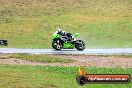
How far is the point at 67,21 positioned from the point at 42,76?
1318 inches

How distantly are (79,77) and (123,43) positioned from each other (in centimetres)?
3017

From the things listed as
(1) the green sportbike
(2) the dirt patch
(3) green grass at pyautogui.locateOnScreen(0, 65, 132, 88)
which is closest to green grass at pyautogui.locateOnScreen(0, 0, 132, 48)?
(1) the green sportbike

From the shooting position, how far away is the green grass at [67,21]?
45.5 m

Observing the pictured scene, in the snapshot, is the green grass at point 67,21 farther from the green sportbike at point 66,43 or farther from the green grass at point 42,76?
the green grass at point 42,76

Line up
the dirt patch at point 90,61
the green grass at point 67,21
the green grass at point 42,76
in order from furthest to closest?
the green grass at point 67,21, the dirt patch at point 90,61, the green grass at point 42,76

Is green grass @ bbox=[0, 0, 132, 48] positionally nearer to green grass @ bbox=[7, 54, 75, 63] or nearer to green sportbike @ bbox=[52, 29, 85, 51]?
green sportbike @ bbox=[52, 29, 85, 51]

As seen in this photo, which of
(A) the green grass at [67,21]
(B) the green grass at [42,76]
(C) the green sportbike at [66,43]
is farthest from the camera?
(A) the green grass at [67,21]

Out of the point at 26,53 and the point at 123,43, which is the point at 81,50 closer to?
the point at 26,53

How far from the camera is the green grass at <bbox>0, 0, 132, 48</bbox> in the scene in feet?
149

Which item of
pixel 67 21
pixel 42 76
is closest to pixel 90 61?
pixel 42 76

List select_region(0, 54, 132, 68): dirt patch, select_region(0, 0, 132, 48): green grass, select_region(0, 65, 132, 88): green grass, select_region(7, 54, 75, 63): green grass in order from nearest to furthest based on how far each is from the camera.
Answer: select_region(0, 65, 132, 88): green grass → select_region(0, 54, 132, 68): dirt patch → select_region(7, 54, 75, 63): green grass → select_region(0, 0, 132, 48): green grass

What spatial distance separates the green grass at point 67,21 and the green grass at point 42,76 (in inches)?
588

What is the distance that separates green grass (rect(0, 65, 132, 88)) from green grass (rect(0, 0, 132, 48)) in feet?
49.0

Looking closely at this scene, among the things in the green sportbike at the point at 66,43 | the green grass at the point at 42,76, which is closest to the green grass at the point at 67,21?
the green sportbike at the point at 66,43
